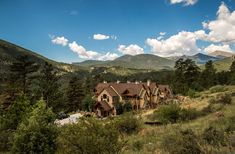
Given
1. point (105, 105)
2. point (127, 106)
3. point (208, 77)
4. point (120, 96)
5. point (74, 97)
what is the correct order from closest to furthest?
1. point (105, 105)
2. point (127, 106)
3. point (120, 96)
4. point (74, 97)
5. point (208, 77)

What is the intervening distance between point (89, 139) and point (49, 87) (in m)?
42.8

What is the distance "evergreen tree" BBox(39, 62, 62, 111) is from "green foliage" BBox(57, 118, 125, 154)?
4187 centimetres

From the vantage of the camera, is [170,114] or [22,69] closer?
[170,114]

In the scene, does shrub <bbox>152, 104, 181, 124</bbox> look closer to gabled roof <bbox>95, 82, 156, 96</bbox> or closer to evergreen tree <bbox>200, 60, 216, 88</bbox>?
gabled roof <bbox>95, 82, 156, 96</bbox>

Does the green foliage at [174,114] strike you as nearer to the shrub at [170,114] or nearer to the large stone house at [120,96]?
the shrub at [170,114]

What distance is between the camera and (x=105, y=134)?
1016 cm

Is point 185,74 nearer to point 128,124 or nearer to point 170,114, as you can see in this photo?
point 170,114

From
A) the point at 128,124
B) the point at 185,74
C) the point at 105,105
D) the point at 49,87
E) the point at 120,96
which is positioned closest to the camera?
the point at 128,124

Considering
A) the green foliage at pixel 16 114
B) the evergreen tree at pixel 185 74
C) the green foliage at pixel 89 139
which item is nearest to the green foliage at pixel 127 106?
the evergreen tree at pixel 185 74

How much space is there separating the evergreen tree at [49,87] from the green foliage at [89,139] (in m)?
41.9

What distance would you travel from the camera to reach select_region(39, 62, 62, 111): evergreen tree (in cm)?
5053

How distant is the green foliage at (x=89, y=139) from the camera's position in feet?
31.3

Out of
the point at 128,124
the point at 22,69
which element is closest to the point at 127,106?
the point at 22,69

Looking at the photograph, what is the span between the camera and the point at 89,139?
9.56 metres
